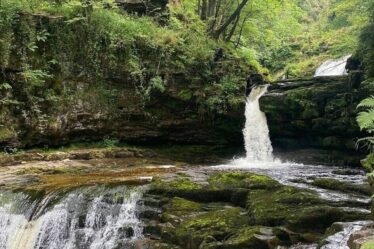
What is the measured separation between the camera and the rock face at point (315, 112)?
1554 centimetres

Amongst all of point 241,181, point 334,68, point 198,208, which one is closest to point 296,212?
point 198,208

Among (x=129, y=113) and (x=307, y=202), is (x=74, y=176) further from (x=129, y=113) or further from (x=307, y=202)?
(x=307, y=202)

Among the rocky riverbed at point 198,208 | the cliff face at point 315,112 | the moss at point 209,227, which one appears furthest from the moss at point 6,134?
the cliff face at point 315,112

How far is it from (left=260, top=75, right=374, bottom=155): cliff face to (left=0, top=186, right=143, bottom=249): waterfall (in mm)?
9176

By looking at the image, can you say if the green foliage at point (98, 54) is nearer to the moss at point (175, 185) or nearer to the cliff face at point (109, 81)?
the cliff face at point (109, 81)

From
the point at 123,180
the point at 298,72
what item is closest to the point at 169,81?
the point at 123,180

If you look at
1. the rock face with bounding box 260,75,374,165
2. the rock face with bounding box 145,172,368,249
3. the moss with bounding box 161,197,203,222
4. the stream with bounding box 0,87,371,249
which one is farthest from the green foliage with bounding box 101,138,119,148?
the moss with bounding box 161,197,203,222

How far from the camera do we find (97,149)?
15.1m

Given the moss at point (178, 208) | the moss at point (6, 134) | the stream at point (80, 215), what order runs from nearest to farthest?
the moss at point (178, 208) → the stream at point (80, 215) → the moss at point (6, 134)

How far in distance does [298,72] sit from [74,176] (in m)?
17.9

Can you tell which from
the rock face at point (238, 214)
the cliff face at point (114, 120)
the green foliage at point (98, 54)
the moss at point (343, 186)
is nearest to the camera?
the rock face at point (238, 214)

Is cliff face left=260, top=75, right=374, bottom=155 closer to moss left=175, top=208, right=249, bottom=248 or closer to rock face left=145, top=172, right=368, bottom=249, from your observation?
rock face left=145, top=172, right=368, bottom=249

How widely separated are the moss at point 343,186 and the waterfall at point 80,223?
13.7 ft

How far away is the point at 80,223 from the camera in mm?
8789
